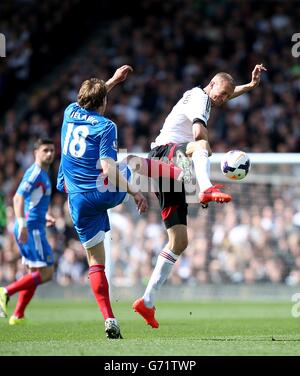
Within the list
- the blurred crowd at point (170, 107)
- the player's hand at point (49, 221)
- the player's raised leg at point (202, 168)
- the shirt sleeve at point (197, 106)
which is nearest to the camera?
the player's raised leg at point (202, 168)

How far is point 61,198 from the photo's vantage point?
20000 millimetres

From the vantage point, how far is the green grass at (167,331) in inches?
312

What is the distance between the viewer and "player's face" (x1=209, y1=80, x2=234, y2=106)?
9.91 meters

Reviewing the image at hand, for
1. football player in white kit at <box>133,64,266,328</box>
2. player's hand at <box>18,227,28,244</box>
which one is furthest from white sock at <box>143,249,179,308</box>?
player's hand at <box>18,227,28,244</box>

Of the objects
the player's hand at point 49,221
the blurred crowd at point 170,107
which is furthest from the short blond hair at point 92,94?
the blurred crowd at point 170,107

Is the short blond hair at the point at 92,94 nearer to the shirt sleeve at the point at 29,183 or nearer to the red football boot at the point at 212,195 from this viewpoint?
the red football boot at the point at 212,195

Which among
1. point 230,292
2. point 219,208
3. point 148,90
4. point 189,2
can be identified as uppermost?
point 189,2

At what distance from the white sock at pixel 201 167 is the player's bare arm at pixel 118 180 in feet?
2.33

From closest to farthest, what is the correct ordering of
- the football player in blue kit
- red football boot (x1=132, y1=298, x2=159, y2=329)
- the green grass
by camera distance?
the green grass
red football boot (x1=132, y1=298, x2=159, y2=329)
the football player in blue kit

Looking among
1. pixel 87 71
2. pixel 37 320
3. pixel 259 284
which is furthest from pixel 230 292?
pixel 87 71

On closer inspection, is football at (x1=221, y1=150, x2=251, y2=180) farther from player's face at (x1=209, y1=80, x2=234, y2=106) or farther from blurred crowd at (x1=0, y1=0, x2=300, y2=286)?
blurred crowd at (x1=0, y1=0, x2=300, y2=286)

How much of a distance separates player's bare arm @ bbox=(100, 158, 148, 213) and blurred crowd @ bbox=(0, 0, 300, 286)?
7.87m

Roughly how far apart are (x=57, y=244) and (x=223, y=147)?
4.49 meters
